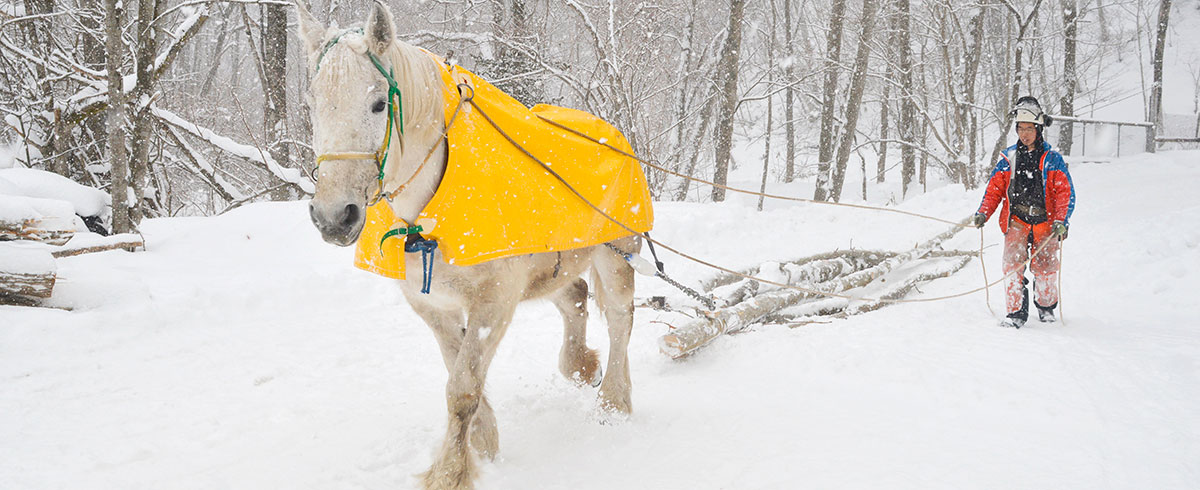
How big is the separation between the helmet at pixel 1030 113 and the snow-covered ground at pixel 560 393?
182 centimetres

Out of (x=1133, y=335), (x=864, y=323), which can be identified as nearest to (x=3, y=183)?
(x=864, y=323)

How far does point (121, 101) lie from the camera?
640 centimetres

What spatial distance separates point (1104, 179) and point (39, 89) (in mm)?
21394

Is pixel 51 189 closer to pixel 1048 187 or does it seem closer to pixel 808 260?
pixel 808 260

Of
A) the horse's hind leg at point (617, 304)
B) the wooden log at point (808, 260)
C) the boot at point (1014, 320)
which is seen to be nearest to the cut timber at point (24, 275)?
the horse's hind leg at point (617, 304)

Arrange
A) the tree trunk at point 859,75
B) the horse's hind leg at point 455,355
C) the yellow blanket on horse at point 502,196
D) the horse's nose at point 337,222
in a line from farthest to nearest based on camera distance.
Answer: the tree trunk at point 859,75 → the horse's hind leg at point 455,355 → the yellow blanket on horse at point 502,196 → the horse's nose at point 337,222

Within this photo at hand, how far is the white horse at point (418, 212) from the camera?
7.06 feet

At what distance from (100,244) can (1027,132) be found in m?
8.87

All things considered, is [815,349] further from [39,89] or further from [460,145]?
[39,89]

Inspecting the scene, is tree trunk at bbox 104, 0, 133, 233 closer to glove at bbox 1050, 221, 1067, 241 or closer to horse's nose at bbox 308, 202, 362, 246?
horse's nose at bbox 308, 202, 362, 246

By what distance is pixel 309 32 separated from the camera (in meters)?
2.46

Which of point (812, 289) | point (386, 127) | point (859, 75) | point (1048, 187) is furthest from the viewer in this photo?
point (859, 75)

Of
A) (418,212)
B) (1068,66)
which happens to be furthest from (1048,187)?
(1068,66)

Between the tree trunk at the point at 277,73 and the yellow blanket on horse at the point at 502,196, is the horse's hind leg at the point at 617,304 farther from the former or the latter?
the tree trunk at the point at 277,73
